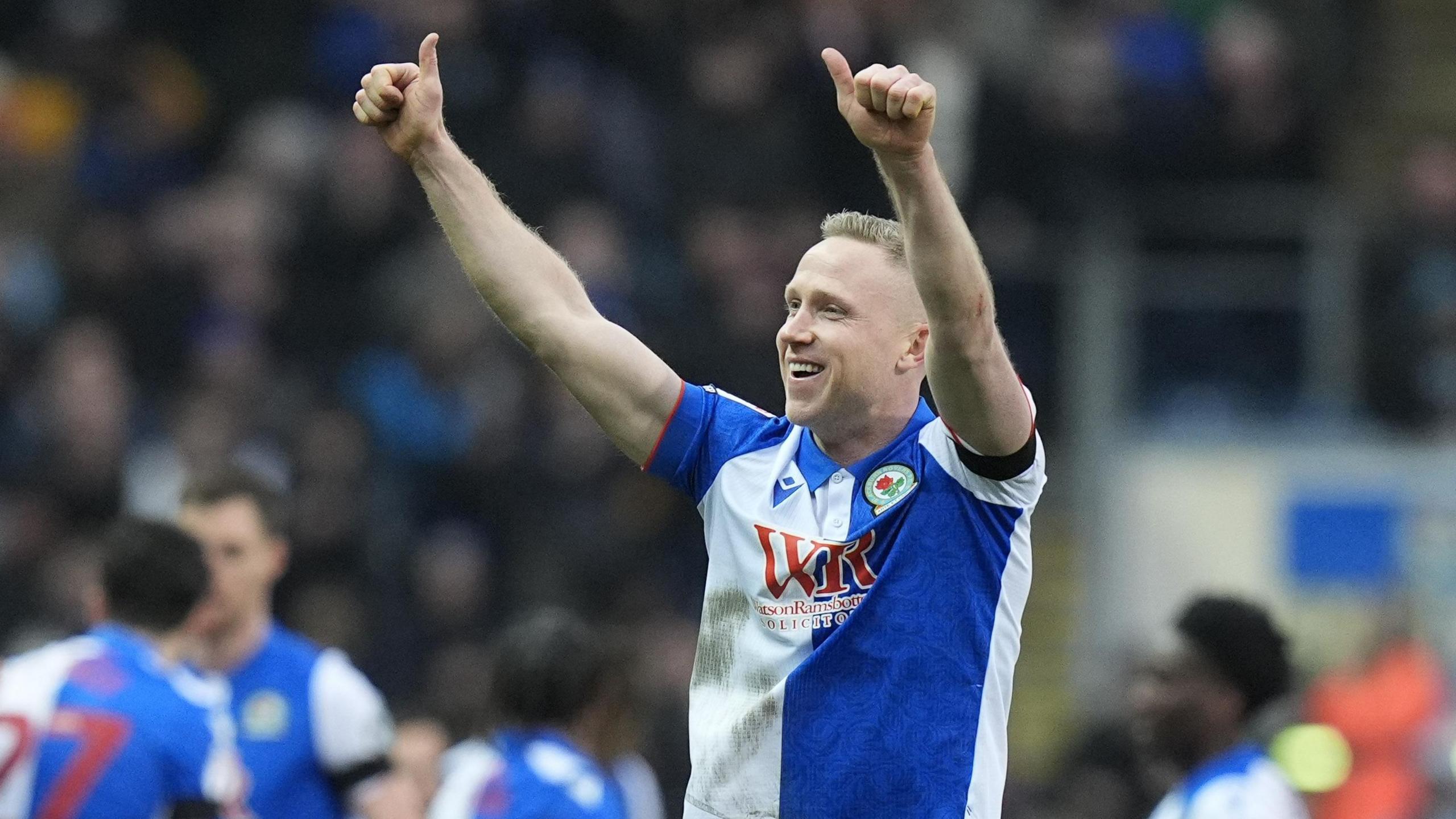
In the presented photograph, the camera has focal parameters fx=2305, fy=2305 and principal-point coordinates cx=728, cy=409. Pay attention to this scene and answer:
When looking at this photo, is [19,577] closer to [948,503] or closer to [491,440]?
[491,440]

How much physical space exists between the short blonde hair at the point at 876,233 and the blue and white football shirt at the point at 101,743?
2078 mm

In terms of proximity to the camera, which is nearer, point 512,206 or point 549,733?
point 549,733

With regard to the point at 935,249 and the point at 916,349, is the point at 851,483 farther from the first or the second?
the point at 935,249

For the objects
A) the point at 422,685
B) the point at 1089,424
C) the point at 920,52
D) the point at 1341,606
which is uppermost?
the point at 920,52

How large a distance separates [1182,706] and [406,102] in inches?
114

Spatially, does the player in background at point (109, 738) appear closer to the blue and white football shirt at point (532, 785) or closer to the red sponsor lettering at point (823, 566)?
the blue and white football shirt at point (532, 785)

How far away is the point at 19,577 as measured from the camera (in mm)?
11242

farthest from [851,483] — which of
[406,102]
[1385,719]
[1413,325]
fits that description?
[1413,325]

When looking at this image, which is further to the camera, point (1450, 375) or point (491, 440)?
point (1450, 375)

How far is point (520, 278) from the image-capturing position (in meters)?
4.95

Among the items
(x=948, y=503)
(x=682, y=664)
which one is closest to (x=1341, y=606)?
(x=682, y=664)

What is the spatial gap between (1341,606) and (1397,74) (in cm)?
438

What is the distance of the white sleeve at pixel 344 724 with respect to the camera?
6906 millimetres

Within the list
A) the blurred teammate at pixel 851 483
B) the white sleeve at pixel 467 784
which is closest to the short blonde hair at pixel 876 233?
the blurred teammate at pixel 851 483
